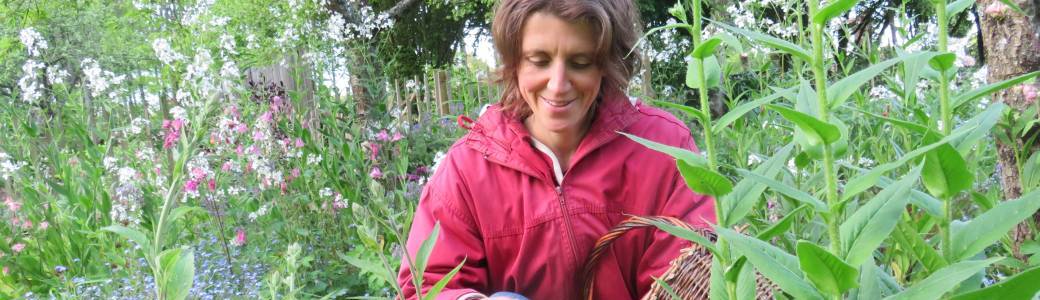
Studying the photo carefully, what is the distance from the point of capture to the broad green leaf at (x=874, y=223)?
23.7 inches

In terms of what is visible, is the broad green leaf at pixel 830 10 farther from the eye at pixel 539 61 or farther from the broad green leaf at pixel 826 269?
the eye at pixel 539 61

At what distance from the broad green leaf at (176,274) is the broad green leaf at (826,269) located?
0.50 metres

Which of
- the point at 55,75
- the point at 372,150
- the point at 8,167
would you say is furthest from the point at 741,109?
the point at 55,75

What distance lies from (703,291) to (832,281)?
87 cm

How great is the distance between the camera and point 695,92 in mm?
7746

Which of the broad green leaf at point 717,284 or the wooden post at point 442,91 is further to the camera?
the wooden post at point 442,91

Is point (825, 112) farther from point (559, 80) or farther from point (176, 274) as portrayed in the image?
point (559, 80)

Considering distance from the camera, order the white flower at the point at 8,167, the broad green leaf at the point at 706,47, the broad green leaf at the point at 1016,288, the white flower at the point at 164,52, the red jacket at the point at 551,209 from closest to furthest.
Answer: the broad green leaf at the point at 1016,288 → the broad green leaf at the point at 706,47 → the red jacket at the point at 551,209 → the white flower at the point at 164,52 → the white flower at the point at 8,167

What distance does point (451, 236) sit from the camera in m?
1.96

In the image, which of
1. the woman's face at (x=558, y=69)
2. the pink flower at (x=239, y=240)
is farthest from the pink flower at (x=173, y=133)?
the woman's face at (x=558, y=69)

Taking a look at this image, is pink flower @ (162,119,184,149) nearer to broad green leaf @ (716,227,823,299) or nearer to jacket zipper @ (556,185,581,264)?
jacket zipper @ (556,185,581,264)

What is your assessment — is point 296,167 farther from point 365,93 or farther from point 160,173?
point 365,93

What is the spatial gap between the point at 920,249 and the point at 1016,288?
21 centimetres

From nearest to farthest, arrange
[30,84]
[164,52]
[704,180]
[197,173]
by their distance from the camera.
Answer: [704,180]
[164,52]
[197,173]
[30,84]
